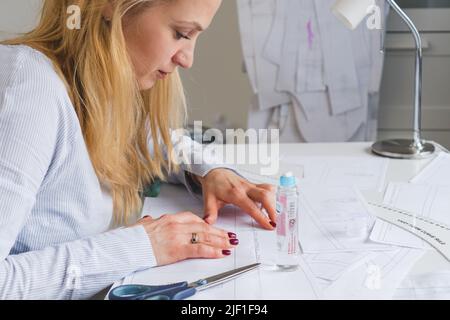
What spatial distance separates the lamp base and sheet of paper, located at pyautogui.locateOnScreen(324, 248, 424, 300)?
1.82 feet

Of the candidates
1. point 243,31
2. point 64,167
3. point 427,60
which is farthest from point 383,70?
point 64,167

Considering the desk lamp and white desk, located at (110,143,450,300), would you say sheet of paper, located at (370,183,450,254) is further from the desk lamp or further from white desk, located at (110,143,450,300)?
the desk lamp

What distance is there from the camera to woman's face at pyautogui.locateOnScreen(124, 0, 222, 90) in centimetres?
102

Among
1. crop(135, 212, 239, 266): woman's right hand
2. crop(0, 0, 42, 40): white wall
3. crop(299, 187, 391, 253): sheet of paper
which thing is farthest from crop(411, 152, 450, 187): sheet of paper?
crop(0, 0, 42, 40): white wall

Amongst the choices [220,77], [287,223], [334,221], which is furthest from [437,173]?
[220,77]

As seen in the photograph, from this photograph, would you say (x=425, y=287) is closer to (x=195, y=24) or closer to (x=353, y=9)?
(x=195, y=24)

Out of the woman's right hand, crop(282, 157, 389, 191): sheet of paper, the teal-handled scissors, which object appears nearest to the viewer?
the teal-handled scissors

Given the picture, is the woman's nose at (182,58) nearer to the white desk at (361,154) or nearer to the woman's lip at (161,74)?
the woman's lip at (161,74)

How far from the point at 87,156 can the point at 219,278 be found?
11.9 inches

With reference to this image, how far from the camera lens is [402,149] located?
153 cm

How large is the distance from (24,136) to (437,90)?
196cm

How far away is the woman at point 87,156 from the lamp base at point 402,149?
1.52ft

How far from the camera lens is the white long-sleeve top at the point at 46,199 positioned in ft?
2.69
